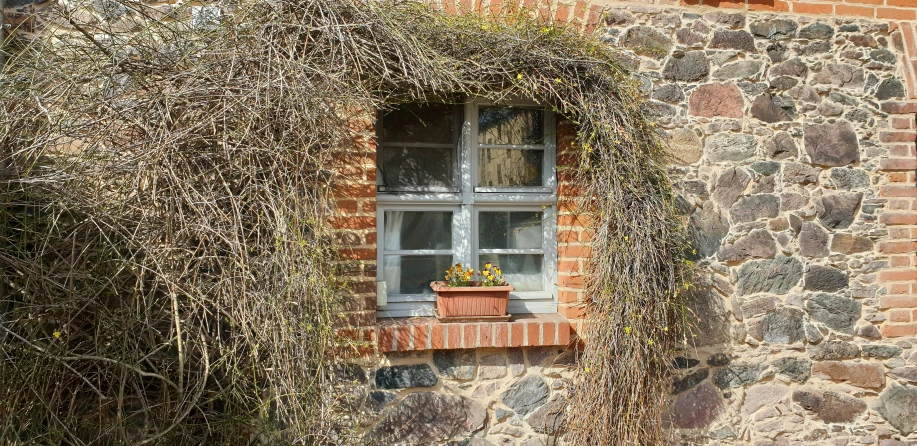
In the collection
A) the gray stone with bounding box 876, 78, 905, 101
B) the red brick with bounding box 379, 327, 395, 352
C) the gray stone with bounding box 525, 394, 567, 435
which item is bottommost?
the gray stone with bounding box 525, 394, 567, 435

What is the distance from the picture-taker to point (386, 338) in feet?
11.4

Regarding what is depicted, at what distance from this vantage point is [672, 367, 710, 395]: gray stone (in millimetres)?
3881

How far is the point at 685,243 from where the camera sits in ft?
12.7

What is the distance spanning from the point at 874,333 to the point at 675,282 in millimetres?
1429

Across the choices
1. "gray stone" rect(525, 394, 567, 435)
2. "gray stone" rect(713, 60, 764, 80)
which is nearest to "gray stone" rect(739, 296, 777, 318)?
"gray stone" rect(525, 394, 567, 435)

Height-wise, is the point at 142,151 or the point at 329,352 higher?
the point at 142,151

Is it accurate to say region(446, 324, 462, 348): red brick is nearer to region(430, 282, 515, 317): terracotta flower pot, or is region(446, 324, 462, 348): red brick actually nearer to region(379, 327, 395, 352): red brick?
region(430, 282, 515, 317): terracotta flower pot

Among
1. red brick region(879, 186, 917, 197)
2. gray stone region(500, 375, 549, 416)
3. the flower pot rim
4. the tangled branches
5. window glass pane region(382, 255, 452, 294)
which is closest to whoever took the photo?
the tangled branches

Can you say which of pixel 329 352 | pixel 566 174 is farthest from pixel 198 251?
pixel 566 174

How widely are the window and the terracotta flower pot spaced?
0.21m

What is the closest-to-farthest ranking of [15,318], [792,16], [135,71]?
[15,318], [135,71], [792,16]

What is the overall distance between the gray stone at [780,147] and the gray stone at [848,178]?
0.28 m

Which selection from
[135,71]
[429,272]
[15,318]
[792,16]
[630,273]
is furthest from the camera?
[792,16]

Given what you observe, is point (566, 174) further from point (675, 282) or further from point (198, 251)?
point (198, 251)
